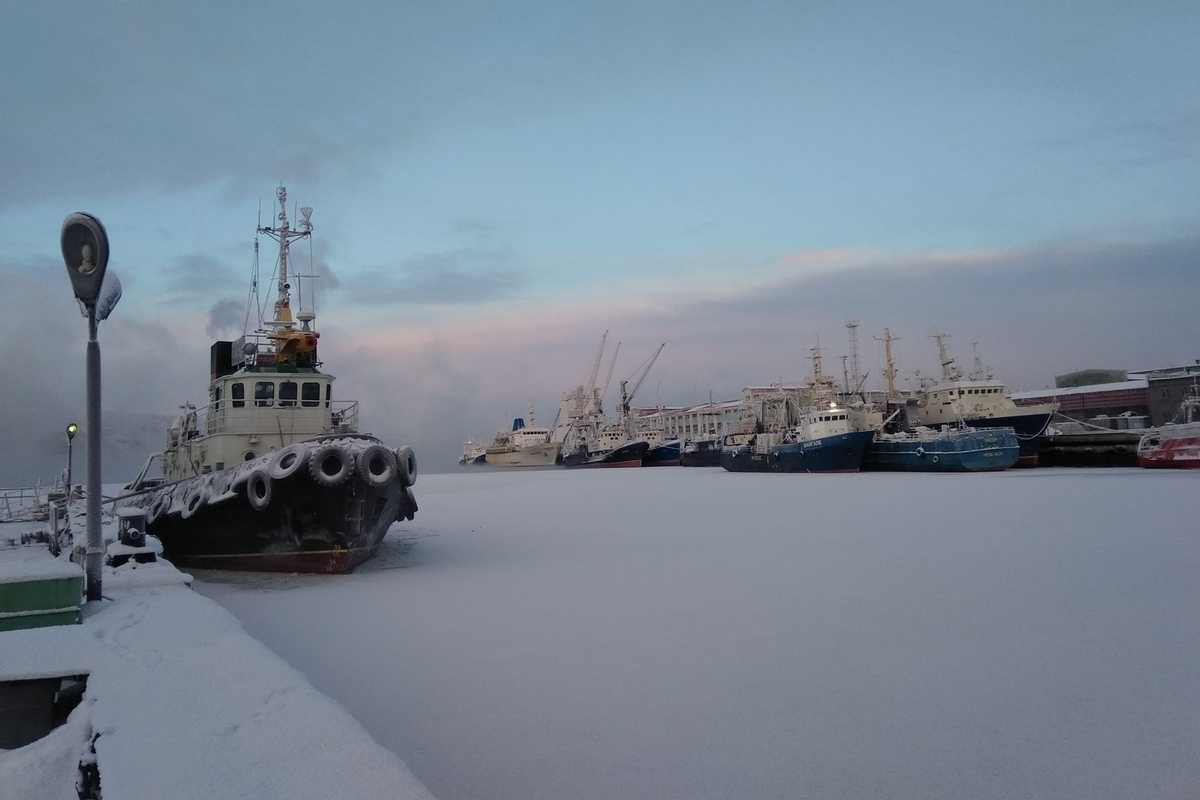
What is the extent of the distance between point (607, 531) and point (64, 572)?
15017mm

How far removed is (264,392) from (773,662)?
13.9 m

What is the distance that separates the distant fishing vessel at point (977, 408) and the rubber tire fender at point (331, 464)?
4856 centimetres

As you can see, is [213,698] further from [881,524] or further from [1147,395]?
[1147,395]

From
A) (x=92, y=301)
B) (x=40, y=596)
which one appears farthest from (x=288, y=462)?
(x=40, y=596)

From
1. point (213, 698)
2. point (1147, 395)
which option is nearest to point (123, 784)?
point (213, 698)

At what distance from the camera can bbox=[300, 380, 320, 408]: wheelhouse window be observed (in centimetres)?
1761

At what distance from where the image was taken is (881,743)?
543 cm

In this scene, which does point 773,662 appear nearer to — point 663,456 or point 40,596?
point 40,596

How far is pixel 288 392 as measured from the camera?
17.5 m

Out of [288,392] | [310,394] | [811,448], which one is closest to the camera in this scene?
[288,392]

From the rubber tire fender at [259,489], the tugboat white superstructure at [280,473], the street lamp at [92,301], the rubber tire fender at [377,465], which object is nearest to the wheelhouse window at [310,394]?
the tugboat white superstructure at [280,473]

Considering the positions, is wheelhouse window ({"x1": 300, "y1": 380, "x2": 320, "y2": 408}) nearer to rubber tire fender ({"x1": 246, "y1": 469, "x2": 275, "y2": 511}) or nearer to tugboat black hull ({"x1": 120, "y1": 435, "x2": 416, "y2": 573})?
tugboat black hull ({"x1": 120, "y1": 435, "x2": 416, "y2": 573})

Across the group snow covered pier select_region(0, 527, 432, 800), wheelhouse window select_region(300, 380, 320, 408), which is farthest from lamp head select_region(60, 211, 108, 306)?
wheelhouse window select_region(300, 380, 320, 408)

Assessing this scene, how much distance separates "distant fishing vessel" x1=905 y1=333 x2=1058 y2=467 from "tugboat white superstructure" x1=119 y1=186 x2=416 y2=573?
4687cm
